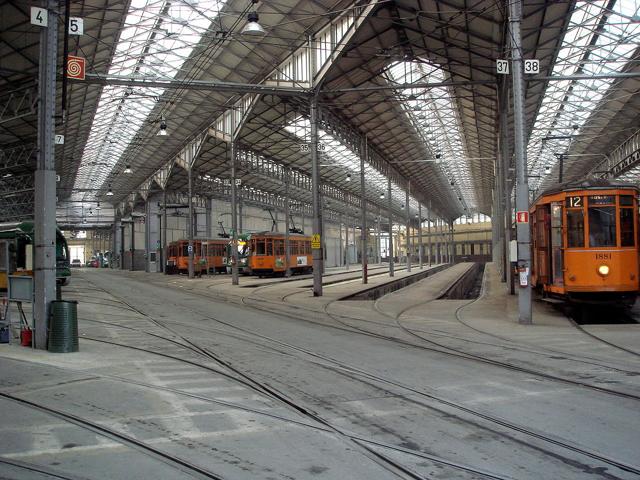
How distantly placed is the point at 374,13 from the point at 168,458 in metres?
21.1

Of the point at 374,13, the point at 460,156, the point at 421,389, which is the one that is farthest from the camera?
the point at 460,156

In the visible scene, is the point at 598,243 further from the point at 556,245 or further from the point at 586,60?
the point at 586,60

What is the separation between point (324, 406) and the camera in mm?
6613

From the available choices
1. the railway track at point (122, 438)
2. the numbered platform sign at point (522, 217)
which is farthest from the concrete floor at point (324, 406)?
the numbered platform sign at point (522, 217)

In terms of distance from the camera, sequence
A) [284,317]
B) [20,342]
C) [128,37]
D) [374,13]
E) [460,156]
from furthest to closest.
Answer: [460,156], [128,37], [374,13], [284,317], [20,342]

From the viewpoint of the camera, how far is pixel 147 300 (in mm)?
23422

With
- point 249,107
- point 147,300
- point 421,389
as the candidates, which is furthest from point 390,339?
point 249,107

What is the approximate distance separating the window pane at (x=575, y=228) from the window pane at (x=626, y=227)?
975 mm

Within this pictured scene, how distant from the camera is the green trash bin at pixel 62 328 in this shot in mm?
10445

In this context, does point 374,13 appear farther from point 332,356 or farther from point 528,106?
point 332,356

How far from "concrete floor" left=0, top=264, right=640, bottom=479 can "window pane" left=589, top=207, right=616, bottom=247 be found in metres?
2.58

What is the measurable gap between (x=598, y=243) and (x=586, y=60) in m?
15.0

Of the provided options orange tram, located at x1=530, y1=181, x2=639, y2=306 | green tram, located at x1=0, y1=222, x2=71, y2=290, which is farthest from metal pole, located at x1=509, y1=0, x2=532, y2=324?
green tram, located at x1=0, y1=222, x2=71, y2=290

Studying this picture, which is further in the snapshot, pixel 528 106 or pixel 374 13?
pixel 528 106
